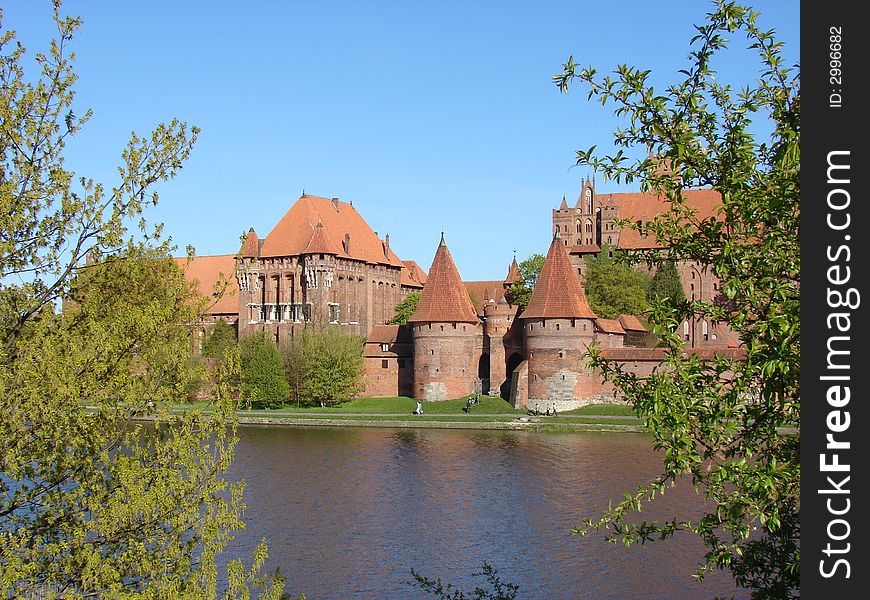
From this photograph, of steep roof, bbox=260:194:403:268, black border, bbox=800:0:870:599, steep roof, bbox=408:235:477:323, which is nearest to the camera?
black border, bbox=800:0:870:599

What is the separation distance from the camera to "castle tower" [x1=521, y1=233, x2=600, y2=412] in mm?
43844

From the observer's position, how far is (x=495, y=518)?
22.3 metres

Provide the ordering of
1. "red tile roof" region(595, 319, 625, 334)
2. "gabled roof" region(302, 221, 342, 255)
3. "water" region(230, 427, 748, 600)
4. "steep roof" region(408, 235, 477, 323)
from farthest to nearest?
"gabled roof" region(302, 221, 342, 255), "steep roof" region(408, 235, 477, 323), "red tile roof" region(595, 319, 625, 334), "water" region(230, 427, 748, 600)

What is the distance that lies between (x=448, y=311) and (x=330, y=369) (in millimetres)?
6555

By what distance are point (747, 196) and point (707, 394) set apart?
50.7 inches

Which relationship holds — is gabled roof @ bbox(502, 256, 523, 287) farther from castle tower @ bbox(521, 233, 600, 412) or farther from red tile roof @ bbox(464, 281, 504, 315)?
castle tower @ bbox(521, 233, 600, 412)

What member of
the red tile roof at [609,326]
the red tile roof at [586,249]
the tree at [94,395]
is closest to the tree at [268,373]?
the red tile roof at [609,326]

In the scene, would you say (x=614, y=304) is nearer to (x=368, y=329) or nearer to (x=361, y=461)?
(x=368, y=329)

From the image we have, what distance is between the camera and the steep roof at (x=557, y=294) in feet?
146

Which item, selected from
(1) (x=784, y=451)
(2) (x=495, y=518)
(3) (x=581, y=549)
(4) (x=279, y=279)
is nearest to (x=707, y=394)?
(1) (x=784, y=451)

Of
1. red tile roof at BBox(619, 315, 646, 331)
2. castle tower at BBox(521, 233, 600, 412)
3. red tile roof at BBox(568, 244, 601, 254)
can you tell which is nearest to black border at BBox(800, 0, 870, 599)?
castle tower at BBox(521, 233, 600, 412)

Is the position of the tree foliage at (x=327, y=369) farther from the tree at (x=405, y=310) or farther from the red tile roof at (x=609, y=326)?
the red tile roof at (x=609, y=326)

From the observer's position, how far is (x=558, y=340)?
44.3 metres

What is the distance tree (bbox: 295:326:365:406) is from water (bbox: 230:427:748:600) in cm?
1143
